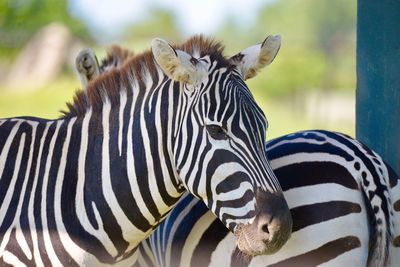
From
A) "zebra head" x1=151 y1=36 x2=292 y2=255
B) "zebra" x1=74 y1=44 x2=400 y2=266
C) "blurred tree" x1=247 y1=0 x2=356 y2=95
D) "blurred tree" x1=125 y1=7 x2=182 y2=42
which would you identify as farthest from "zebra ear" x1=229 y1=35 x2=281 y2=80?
"blurred tree" x1=125 y1=7 x2=182 y2=42

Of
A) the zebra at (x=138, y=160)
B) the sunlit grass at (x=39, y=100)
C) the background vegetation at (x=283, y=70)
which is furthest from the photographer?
the background vegetation at (x=283, y=70)

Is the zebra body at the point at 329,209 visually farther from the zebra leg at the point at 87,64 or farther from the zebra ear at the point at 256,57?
the zebra leg at the point at 87,64

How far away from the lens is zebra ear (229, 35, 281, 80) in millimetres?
4527

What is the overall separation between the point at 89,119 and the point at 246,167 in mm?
1041

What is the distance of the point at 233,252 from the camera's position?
4.36 metres

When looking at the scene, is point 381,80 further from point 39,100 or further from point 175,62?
point 39,100

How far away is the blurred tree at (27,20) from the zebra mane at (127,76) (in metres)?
29.0

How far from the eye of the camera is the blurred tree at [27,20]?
36.3m

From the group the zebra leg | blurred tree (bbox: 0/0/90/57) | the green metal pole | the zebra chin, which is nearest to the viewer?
the zebra chin

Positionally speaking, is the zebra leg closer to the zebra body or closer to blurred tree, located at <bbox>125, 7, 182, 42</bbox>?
the zebra body

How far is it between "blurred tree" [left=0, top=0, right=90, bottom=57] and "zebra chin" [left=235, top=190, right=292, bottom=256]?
29947 millimetres

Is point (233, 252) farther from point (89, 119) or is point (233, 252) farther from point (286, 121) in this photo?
point (286, 121)

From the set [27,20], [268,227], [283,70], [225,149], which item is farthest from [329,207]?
[27,20]

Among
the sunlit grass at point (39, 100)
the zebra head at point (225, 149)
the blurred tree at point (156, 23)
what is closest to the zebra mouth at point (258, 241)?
the zebra head at point (225, 149)
